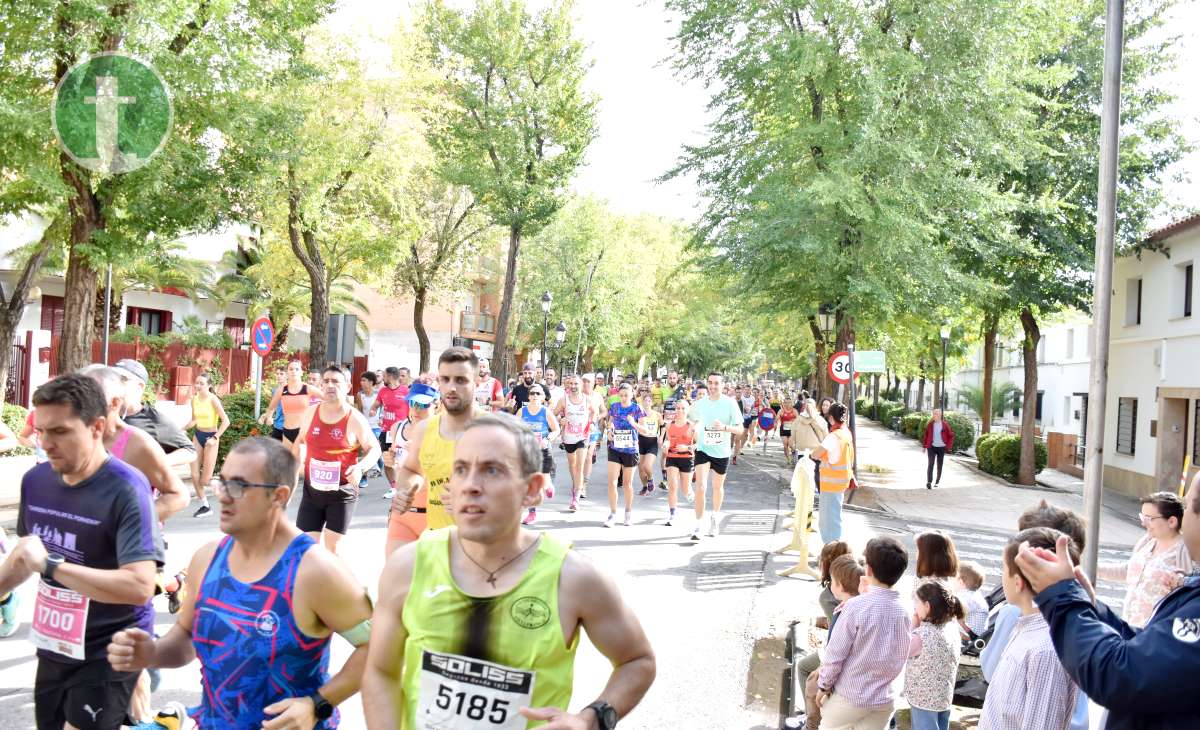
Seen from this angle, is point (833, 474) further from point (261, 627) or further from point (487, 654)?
point (487, 654)

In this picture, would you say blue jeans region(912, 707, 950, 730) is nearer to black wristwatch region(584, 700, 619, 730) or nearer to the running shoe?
black wristwatch region(584, 700, 619, 730)

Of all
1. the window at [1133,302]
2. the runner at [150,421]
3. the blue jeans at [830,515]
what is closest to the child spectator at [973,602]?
the blue jeans at [830,515]

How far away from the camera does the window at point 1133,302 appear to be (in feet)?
82.1

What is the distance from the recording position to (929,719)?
4383 mm

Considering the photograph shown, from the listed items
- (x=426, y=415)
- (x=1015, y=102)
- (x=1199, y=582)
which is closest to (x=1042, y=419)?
(x=1015, y=102)

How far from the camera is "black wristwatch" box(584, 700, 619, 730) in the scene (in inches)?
90.0

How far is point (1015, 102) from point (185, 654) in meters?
20.6

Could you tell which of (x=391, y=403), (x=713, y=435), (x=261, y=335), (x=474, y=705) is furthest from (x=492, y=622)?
(x=261, y=335)

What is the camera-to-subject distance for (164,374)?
3156 cm

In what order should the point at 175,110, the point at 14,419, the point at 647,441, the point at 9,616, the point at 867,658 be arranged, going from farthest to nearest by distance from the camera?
the point at 14,419
the point at 647,441
the point at 175,110
the point at 9,616
the point at 867,658

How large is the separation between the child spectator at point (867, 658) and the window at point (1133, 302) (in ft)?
79.8

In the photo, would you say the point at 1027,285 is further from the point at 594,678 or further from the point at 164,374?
the point at 164,374

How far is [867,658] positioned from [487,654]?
2.47m

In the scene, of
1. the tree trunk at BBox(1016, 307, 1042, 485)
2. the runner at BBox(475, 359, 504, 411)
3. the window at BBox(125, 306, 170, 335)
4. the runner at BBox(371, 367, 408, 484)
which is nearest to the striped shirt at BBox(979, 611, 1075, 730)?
the runner at BBox(475, 359, 504, 411)
